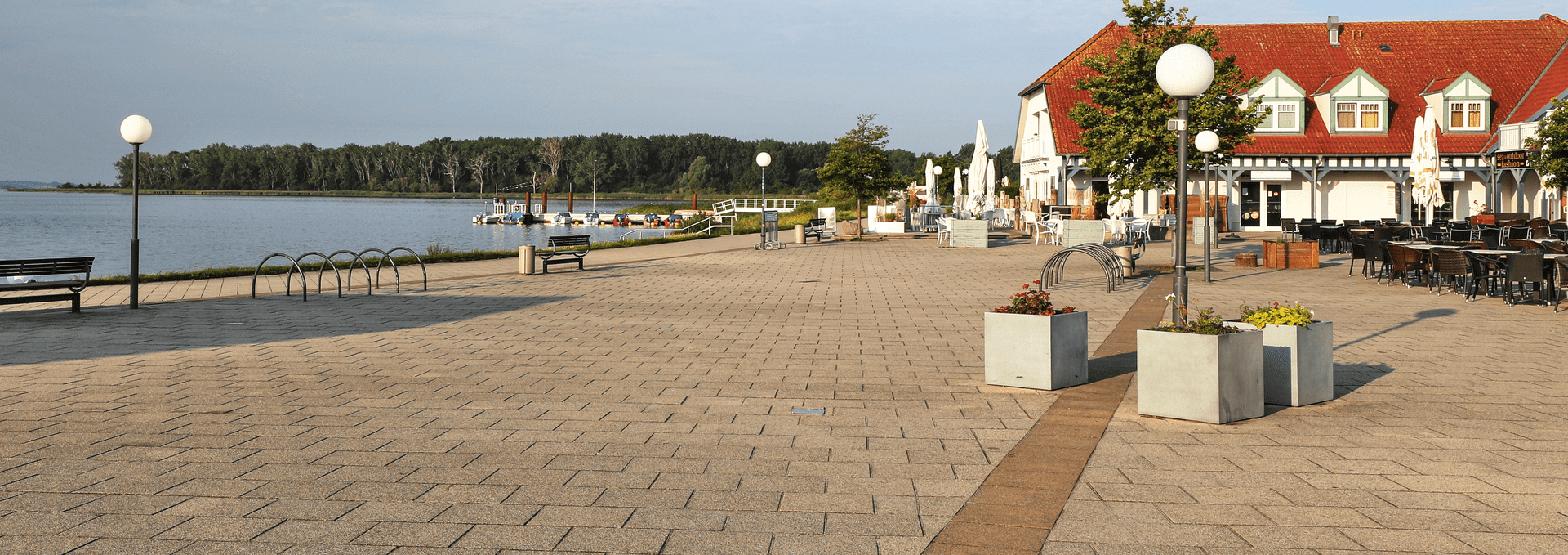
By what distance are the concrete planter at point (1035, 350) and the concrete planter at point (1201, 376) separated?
93 cm

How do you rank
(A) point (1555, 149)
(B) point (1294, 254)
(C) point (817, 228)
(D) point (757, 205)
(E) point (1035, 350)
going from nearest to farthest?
(E) point (1035, 350), (B) point (1294, 254), (A) point (1555, 149), (C) point (817, 228), (D) point (757, 205)

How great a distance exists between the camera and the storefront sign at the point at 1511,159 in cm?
3284

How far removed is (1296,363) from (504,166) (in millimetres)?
171392

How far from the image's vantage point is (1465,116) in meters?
36.0

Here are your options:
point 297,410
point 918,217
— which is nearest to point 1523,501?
point 297,410

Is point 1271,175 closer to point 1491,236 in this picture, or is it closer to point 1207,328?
point 1491,236

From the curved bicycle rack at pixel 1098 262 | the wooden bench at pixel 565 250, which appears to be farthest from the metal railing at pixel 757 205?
the curved bicycle rack at pixel 1098 262

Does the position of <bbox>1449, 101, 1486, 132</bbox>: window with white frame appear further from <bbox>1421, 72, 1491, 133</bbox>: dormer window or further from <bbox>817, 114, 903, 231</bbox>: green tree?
<bbox>817, 114, 903, 231</bbox>: green tree

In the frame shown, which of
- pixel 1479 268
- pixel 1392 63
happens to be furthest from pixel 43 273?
pixel 1392 63

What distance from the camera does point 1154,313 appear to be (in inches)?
476

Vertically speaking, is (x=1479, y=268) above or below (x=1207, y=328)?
above

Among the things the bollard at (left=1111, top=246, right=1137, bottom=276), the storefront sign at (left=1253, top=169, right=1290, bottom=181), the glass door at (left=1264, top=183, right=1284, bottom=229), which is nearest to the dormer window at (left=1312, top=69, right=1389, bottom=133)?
the storefront sign at (left=1253, top=169, right=1290, bottom=181)

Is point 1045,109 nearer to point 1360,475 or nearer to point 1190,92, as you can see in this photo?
point 1190,92

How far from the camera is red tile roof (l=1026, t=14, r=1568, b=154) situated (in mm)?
36062
